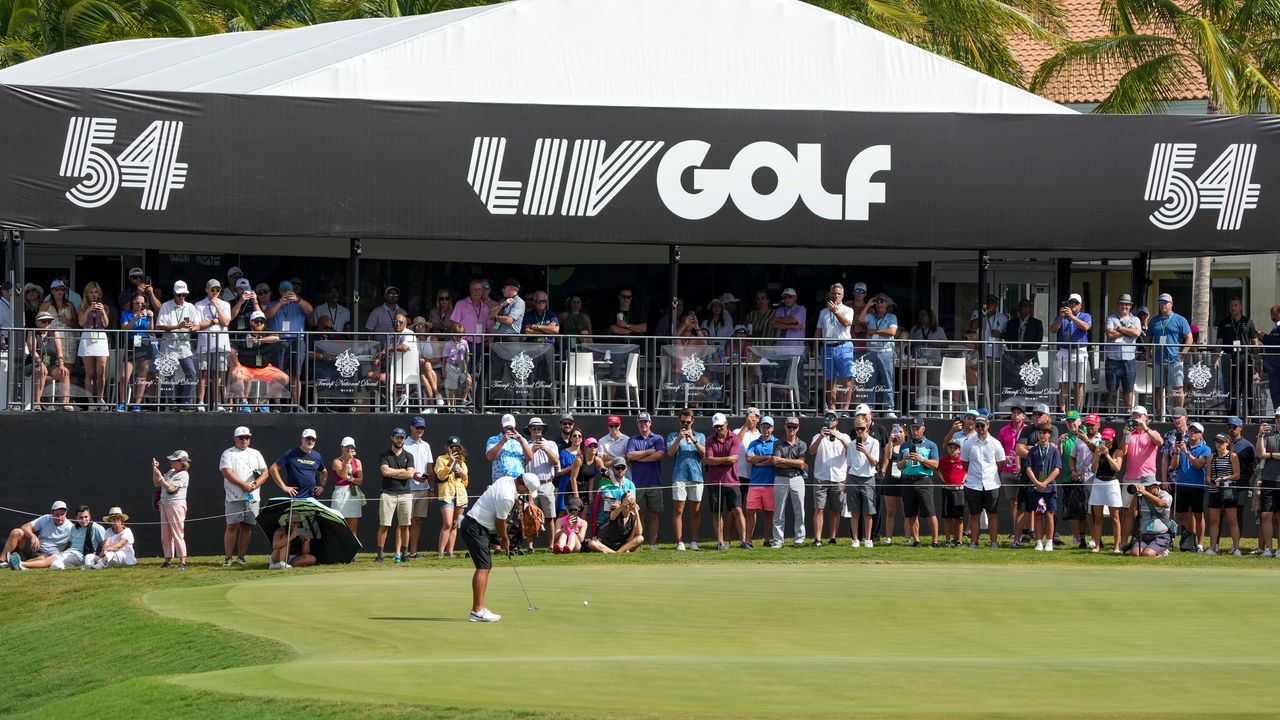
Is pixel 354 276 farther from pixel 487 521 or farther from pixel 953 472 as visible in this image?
pixel 487 521

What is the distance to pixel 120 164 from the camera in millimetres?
24984

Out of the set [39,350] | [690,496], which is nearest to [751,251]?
[690,496]

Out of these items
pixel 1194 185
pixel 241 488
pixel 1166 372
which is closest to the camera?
pixel 241 488

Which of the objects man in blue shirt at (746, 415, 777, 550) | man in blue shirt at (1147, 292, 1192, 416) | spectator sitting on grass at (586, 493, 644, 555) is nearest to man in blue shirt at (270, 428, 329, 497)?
spectator sitting on grass at (586, 493, 644, 555)

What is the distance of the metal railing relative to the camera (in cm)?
2359

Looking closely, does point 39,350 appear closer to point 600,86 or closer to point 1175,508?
point 600,86

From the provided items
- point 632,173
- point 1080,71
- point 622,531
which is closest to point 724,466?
point 622,531

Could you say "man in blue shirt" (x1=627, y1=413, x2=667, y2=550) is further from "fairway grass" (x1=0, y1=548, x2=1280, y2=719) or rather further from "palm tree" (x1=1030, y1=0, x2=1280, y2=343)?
"palm tree" (x1=1030, y1=0, x2=1280, y2=343)

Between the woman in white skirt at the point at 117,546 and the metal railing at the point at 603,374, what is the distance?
1.58 meters

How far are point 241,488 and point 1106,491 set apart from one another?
11545mm

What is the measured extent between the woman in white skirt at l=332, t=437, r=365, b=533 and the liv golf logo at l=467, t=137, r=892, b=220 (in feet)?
16.0

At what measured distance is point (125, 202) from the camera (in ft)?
82.2

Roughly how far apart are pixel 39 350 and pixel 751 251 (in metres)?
12.2

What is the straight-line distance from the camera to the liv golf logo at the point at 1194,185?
2672 centimetres
